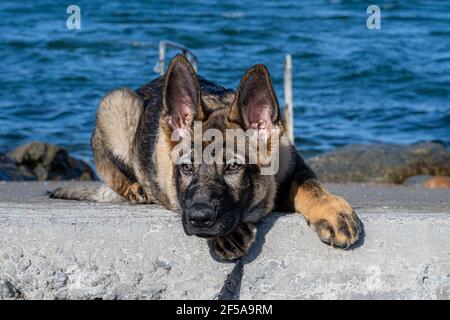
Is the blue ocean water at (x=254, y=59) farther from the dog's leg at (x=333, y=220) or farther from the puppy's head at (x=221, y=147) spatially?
the dog's leg at (x=333, y=220)

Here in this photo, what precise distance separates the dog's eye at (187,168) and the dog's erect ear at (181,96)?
291mm

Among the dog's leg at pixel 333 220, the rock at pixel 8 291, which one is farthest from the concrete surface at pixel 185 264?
the dog's leg at pixel 333 220

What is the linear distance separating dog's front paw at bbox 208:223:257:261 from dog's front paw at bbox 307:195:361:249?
39cm

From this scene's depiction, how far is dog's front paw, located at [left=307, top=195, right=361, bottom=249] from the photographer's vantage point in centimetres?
512

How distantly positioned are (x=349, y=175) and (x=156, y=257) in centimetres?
1065

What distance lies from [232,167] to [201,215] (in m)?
0.45

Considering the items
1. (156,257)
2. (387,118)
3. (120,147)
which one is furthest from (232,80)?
(156,257)

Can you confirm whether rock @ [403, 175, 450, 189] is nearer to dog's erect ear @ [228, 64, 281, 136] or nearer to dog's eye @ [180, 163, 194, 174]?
dog's erect ear @ [228, 64, 281, 136]

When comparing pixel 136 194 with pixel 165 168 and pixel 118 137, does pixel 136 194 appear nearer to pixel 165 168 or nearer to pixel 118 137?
pixel 118 137

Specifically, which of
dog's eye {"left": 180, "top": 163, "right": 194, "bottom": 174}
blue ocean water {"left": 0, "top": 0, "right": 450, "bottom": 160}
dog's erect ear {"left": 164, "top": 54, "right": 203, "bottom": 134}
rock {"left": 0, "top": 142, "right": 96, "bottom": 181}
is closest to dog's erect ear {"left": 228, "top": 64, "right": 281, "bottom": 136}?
dog's erect ear {"left": 164, "top": 54, "right": 203, "bottom": 134}

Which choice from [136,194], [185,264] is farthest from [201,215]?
[136,194]

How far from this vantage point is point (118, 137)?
666 cm

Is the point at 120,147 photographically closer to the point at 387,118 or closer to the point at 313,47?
A: the point at 387,118
